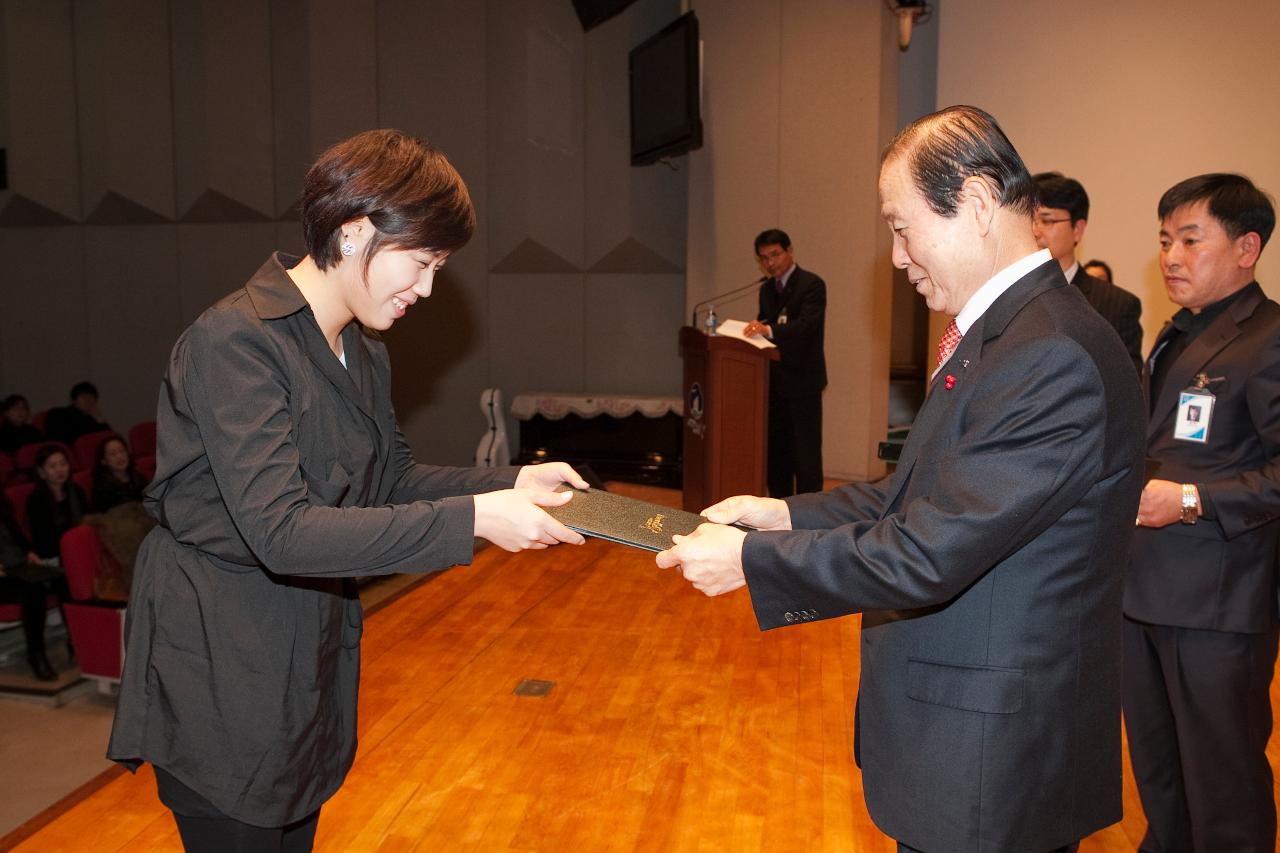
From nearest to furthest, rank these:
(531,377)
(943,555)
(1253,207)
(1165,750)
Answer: (943,555)
(1253,207)
(1165,750)
(531,377)

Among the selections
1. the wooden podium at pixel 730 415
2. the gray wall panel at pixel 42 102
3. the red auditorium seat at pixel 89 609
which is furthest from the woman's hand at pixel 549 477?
the gray wall panel at pixel 42 102

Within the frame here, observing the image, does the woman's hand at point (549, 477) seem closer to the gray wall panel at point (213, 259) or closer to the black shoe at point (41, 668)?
the black shoe at point (41, 668)

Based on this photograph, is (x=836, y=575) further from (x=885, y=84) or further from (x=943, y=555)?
(x=885, y=84)

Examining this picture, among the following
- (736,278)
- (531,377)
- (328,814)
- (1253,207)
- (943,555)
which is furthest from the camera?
(531,377)

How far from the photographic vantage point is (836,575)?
1.35m

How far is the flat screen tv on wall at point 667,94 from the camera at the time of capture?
22.7 ft

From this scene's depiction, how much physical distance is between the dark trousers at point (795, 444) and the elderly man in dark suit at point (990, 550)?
14.5 feet

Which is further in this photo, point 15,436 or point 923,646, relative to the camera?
point 15,436

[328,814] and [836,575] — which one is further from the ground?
[836,575]

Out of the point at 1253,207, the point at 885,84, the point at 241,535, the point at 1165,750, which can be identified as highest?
the point at 885,84

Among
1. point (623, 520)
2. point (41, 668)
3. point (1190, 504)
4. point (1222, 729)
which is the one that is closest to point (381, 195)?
point (623, 520)

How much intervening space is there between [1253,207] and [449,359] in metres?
7.03

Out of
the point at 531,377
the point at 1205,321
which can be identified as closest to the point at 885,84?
the point at 531,377

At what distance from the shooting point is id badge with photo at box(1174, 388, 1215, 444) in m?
2.09
